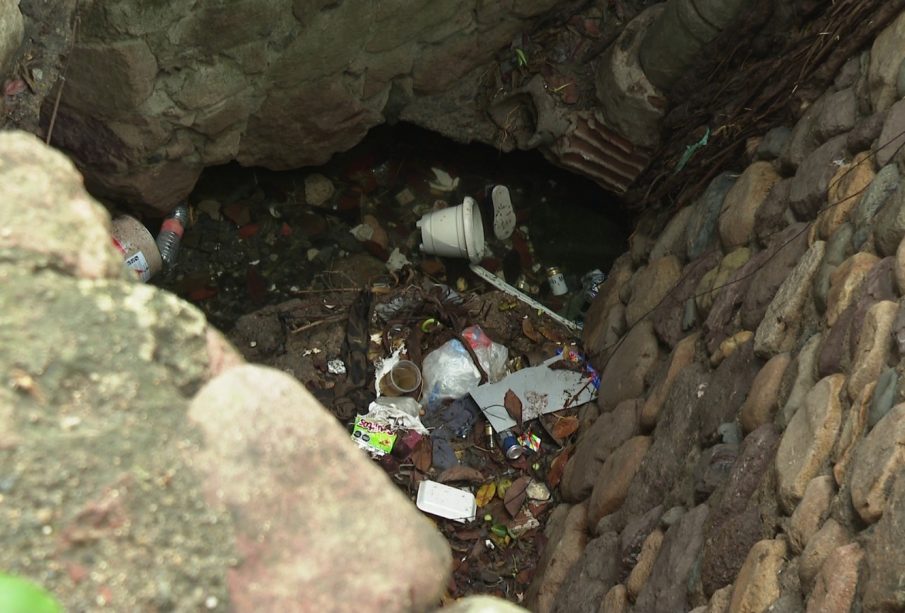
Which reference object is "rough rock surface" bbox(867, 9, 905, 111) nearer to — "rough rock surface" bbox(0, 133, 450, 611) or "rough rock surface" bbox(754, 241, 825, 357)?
"rough rock surface" bbox(754, 241, 825, 357)

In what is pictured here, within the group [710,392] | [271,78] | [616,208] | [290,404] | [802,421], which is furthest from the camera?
[616,208]

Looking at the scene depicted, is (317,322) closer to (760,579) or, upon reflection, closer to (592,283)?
(592,283)

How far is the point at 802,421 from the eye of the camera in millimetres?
1980

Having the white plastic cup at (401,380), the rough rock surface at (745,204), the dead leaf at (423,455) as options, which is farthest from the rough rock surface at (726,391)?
the white plastic cup at (401,380)

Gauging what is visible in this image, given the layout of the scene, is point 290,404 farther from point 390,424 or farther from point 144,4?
point 390,424

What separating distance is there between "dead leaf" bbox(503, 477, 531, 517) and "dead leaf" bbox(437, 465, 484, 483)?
13 cm

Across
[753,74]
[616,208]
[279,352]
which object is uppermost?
[753,74]

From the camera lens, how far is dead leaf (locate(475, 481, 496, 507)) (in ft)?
11.4

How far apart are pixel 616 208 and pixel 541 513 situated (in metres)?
1.64

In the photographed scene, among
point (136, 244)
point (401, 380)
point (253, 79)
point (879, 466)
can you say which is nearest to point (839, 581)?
point (879, 466)

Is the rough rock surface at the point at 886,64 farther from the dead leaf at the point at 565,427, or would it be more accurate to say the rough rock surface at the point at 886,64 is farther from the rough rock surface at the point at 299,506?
the rough rock surface at the point at 299,506

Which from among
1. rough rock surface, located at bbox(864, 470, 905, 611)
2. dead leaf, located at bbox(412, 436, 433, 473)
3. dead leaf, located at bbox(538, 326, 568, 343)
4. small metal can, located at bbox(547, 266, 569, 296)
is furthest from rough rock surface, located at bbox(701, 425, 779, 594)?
small metal can, located at bbox(547, 266, 569, 296)

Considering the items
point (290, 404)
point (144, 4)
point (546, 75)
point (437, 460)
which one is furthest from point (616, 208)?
point (290, 404)

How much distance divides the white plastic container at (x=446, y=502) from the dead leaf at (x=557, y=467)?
0.31m
